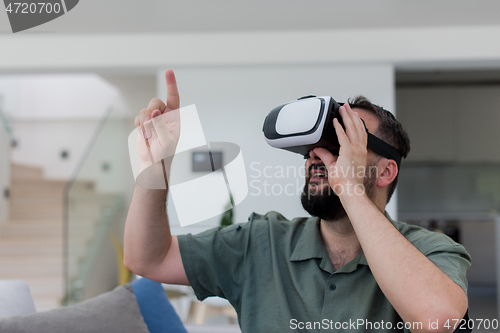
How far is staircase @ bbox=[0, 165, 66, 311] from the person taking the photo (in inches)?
154

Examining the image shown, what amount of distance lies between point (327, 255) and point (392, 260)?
28 centimetres

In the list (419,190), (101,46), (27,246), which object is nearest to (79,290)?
(27,246)

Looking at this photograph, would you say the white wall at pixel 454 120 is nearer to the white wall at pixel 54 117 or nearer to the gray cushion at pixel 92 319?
the white wall at pixel 54 117

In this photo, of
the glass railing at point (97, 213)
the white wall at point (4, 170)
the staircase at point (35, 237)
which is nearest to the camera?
the glass railing at point (97, 213)

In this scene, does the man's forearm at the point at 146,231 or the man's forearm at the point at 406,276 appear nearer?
the man's forearm at the point at 406,276

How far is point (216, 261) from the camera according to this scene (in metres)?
1.08

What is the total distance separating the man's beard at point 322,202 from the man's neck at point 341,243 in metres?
0.05

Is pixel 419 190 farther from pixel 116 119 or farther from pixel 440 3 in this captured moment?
pixel 116 119

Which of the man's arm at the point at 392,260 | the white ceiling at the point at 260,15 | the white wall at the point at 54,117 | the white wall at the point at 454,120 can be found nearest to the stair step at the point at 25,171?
the white wall at the point at 54,117

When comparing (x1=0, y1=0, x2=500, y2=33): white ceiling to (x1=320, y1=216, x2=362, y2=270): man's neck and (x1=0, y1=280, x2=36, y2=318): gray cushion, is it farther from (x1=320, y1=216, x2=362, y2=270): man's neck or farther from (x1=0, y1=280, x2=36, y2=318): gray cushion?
(x1=320, y1=216, x2=362, y2=270): man's neck

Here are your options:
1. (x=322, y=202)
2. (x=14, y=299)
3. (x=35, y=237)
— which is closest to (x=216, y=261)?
(x=322, y=202)

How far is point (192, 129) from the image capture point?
2.85ft

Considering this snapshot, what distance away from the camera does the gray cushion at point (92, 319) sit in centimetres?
106

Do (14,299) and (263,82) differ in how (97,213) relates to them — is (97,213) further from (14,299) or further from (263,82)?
(14,299)
